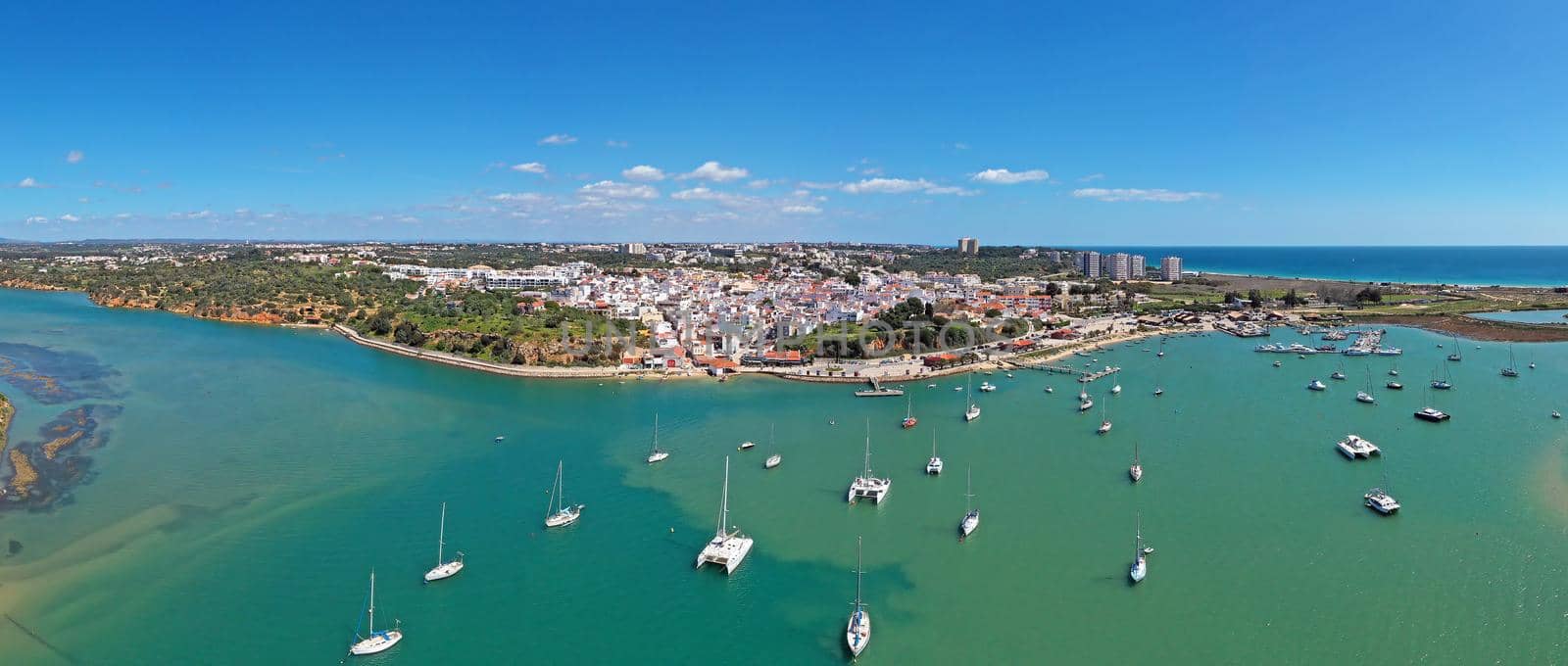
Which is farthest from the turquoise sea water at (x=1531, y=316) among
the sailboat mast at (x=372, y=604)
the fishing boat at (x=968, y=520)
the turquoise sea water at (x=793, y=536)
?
the sailboat mast at (x=372, y=604)

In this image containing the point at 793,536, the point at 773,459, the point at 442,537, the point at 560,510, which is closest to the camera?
the point at 442,537

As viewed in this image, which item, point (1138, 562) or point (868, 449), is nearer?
→ point (1138, 562)

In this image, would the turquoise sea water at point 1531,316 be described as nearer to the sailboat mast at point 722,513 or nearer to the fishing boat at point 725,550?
the sailboat mast at point 722,513

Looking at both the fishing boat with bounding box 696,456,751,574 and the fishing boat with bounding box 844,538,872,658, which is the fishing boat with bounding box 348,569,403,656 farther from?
the fishing boat with bounding box 844,538,872,658

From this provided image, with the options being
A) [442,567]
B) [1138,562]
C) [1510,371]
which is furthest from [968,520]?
[1510,371]

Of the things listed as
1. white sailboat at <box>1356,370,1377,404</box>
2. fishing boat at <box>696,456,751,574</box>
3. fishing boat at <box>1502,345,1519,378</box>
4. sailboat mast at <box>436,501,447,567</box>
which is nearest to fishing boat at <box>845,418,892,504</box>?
fishing boat at <box>696,456,751,574</box>

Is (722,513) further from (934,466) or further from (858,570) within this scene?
(934,466)
